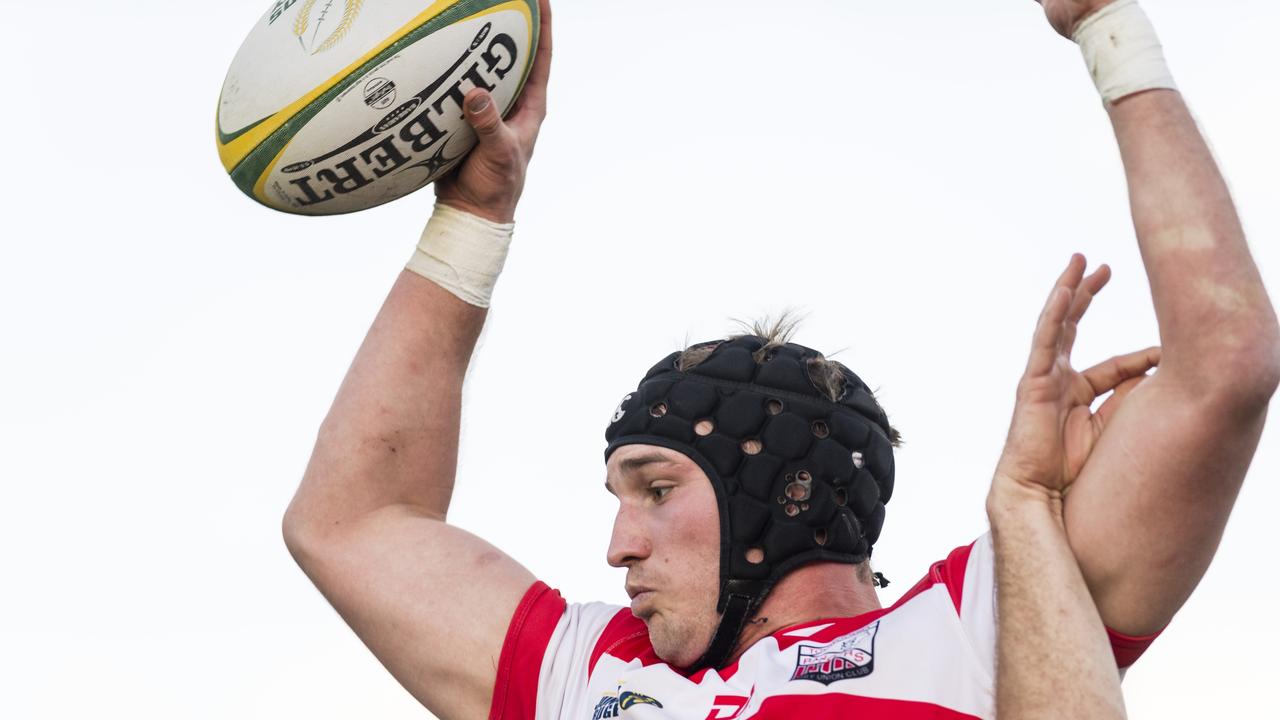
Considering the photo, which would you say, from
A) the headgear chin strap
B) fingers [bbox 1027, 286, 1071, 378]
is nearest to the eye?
the headgear chin strap

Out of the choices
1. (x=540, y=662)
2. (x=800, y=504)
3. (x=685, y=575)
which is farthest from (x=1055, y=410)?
(x=540, y=662)

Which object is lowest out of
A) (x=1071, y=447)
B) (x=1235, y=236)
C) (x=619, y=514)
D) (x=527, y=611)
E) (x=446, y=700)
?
(x=446, y=700)

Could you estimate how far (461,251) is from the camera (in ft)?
15.4

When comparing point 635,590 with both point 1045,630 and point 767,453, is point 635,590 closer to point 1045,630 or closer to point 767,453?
point 767,453

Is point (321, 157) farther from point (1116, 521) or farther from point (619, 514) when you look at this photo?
point (1116, 521)

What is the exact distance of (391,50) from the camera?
411 cm

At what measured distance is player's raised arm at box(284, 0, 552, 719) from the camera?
448 cm

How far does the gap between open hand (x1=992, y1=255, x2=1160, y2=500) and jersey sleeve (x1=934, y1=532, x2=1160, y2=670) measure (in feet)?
0.63

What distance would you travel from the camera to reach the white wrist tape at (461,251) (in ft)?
15.4

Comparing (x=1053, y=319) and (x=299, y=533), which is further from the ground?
(x=1053, y=319)

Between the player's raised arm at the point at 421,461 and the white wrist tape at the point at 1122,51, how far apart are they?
182cm

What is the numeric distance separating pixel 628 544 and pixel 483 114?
132 cm

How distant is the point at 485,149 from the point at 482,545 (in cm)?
126

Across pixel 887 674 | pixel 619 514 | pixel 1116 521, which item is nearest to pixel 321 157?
pixel 619 514
